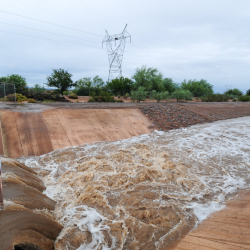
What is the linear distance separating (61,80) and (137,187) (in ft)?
→ 115

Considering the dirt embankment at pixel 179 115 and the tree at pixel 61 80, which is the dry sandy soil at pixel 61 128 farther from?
the tree at pixel 61 80

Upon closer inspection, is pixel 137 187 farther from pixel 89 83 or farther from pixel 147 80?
pixel 89 83

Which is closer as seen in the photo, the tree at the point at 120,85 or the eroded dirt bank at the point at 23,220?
the eroded dirt bank at the point at 23,220

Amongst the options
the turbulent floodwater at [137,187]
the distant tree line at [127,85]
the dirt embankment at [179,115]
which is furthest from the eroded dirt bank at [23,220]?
the distant tree line at [127,85]

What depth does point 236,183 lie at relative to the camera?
5848 mm

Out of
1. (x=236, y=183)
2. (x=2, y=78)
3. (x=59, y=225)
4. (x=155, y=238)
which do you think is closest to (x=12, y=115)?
(x=59, y=225)

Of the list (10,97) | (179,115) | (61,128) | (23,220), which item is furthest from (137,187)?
(179,115)

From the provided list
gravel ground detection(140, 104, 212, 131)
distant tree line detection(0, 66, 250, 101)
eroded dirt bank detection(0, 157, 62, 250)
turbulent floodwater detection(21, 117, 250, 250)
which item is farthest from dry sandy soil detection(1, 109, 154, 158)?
distant tree line detection(0, 66, 250, 101)

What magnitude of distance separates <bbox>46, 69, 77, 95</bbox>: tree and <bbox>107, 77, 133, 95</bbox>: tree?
7.79m

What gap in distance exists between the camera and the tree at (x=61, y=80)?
36.4 meters

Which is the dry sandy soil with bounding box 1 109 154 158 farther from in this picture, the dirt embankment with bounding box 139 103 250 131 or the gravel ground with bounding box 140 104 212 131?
the dirt embankment with bounding box 139 103 250 131

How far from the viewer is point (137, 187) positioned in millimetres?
5516

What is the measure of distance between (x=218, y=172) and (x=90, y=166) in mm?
4463

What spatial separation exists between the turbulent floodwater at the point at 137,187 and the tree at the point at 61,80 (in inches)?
1200
